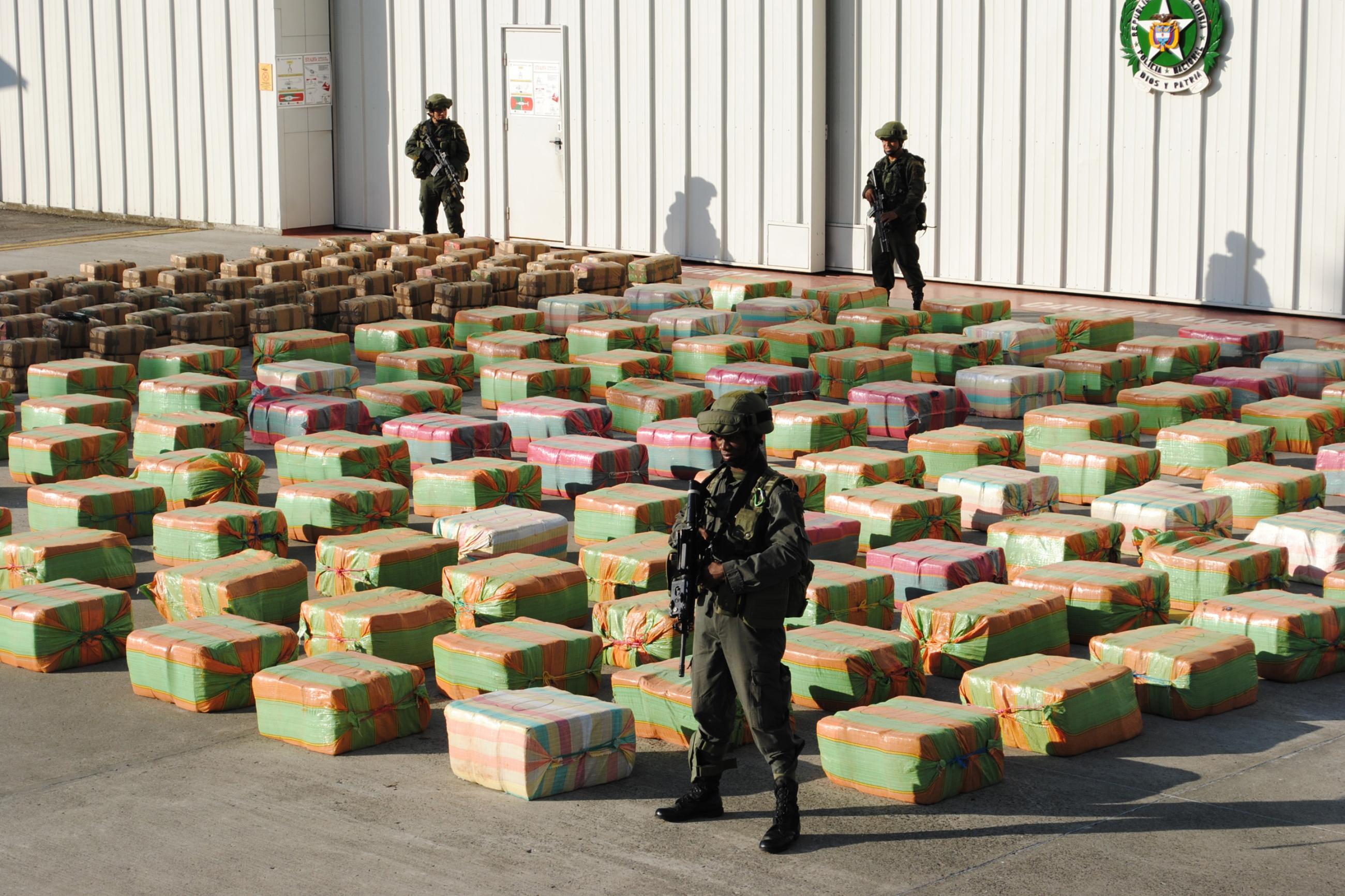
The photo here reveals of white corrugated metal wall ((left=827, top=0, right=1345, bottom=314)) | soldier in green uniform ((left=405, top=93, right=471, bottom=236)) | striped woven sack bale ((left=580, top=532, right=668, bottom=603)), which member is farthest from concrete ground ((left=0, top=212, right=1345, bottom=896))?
soldier in green uniform ((left=405, top=93, right=471, bottom=236))

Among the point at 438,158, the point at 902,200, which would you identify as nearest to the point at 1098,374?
the point at 902,200

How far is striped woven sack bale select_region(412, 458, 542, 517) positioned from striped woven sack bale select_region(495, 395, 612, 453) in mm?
1547

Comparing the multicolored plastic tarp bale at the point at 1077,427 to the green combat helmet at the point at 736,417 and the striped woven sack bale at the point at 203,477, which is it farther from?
the green combat helmet at the point at 736,417

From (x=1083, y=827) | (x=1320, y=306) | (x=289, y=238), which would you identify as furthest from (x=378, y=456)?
(x=289, y=238)

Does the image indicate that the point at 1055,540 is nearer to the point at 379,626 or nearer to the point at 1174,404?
the point at 379,626

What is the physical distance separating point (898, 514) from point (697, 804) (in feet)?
13.4

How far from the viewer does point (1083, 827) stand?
6992 mm

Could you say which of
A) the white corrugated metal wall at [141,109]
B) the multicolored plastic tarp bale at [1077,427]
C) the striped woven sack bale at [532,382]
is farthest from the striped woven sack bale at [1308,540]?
the white corrugated metal wall at [141,109]

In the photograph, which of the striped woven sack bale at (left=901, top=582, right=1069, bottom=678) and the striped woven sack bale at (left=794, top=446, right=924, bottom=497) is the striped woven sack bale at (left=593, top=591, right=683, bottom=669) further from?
the striped woven sack bale at (left=794, top=446, right=924, bottom=497)

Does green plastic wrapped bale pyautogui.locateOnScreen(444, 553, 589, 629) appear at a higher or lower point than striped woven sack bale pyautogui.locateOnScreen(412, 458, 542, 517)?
lower

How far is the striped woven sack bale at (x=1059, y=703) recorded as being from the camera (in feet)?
25.4

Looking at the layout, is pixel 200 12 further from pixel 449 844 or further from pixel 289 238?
pixel 449 844

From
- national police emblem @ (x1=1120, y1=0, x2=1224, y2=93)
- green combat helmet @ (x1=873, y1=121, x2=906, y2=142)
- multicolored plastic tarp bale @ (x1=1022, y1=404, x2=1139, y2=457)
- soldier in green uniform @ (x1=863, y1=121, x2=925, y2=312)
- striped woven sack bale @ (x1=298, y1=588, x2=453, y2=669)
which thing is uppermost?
national police emblem @ (x1=1120, y1=0, x2=1224, y2=93)

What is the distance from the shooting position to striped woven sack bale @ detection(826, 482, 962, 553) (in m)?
10.8
